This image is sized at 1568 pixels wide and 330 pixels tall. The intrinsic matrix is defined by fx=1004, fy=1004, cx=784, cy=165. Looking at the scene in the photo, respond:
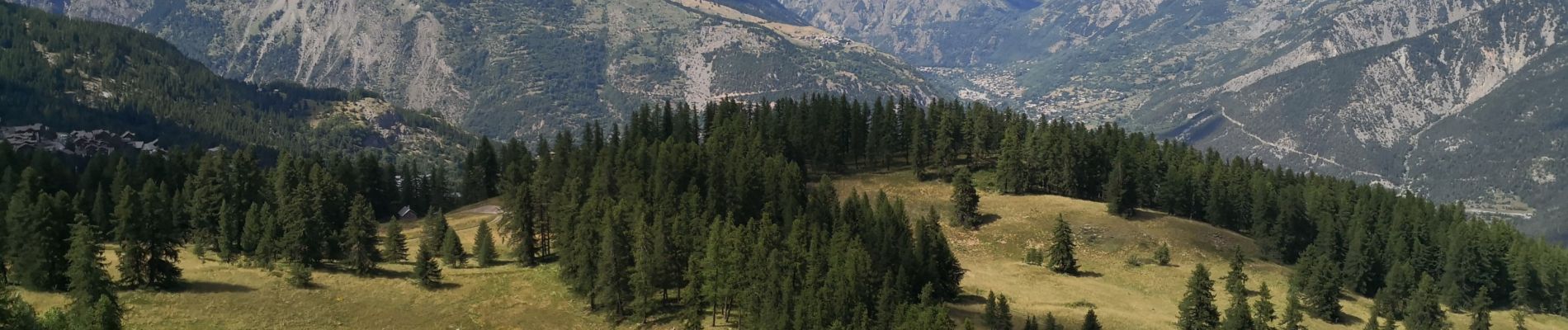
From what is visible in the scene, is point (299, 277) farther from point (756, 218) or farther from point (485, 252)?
point (756, 218)

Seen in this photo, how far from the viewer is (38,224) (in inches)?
3022

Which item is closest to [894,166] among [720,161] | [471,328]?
[720,161]

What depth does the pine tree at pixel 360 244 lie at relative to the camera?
9238 cm

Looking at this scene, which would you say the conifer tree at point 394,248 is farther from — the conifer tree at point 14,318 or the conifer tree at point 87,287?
the conifer tree at point 14,318

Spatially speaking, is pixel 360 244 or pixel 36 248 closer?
pixel 36 248

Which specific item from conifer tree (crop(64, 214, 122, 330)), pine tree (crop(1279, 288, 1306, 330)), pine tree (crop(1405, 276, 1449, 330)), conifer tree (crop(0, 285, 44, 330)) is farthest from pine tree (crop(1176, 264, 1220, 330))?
conifer tree (crop(0, 285, 44, 330))

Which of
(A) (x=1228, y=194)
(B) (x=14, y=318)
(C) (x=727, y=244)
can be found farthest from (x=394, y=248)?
(A) (x=1228, y=194)

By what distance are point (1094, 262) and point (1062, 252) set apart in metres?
9.70

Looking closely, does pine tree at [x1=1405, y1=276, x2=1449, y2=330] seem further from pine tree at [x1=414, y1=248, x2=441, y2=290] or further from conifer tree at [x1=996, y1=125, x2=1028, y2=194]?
pine tree at [x1=414, y1=248, x2=441, y2=290]

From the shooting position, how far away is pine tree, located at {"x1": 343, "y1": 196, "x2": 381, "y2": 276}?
303ft

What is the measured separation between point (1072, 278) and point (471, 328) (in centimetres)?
6606

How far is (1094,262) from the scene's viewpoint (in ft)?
404

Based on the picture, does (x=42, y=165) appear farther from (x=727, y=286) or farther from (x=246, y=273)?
(x=727, y=286)

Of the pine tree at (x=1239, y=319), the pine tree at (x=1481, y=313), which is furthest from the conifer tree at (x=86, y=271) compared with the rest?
the pine tree at (x=1481, y=313)
